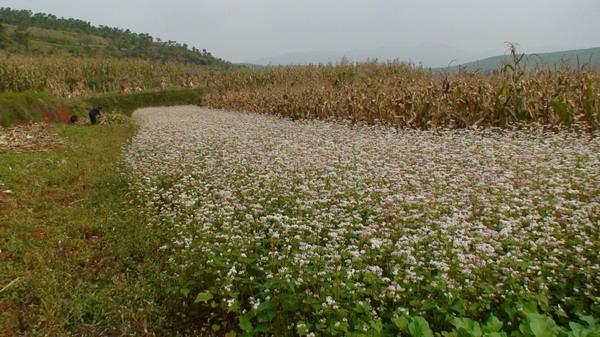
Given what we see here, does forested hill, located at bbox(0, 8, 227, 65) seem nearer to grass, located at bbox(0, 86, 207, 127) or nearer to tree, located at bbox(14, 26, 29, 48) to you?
tree, located at bbox(14, 26, 29, 48)

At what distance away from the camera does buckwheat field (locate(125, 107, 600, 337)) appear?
9.79 ft

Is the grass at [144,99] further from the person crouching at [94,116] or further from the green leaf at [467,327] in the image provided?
the green leaf at [467,327]

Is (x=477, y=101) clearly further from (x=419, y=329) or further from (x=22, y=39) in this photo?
(x=22, y=39)

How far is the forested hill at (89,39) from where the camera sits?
53188mm

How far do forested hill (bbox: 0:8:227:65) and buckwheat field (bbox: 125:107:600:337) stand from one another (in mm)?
48440

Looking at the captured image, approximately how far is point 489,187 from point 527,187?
40 cm

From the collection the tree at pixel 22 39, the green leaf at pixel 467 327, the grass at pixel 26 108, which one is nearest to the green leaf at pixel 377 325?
the green leaf at pixel 467 327

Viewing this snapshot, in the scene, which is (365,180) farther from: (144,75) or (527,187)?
(144,75)

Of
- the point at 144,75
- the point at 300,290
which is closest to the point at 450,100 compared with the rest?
the point at 300,290

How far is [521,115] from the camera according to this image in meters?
10.1

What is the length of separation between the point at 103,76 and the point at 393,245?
105 feet

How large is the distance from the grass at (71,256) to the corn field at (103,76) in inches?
587

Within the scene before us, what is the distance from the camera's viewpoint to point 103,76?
30.9 m

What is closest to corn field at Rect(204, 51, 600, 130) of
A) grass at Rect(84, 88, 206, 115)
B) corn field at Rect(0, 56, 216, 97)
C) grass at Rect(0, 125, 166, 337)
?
grass at Rect(0, 125, 166, 337)
